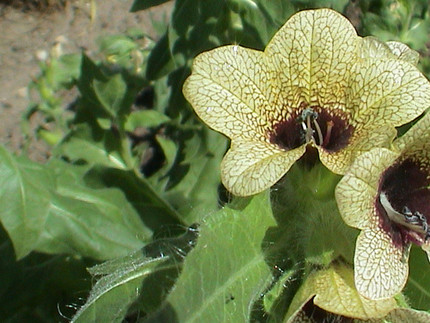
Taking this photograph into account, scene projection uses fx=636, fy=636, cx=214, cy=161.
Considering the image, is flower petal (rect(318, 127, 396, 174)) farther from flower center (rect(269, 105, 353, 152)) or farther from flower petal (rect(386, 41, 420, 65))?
flower petal (rect(386, 41, 420, 65))

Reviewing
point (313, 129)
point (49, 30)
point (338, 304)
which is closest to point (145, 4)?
point (313, 129)

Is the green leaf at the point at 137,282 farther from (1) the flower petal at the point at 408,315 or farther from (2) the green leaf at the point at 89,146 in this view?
(2) the green leaf at the point at 89,146

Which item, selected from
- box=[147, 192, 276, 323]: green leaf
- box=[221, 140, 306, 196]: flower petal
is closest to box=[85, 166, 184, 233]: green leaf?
box=[147, 192, 276, 323]: green leaf

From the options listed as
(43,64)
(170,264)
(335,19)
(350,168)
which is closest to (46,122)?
(43,64)

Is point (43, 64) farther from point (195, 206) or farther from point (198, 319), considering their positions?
point (198, 319)

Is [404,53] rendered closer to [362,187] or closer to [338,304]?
[362,187]

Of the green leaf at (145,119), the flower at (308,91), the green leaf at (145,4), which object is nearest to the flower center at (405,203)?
the flower at (308,91)
